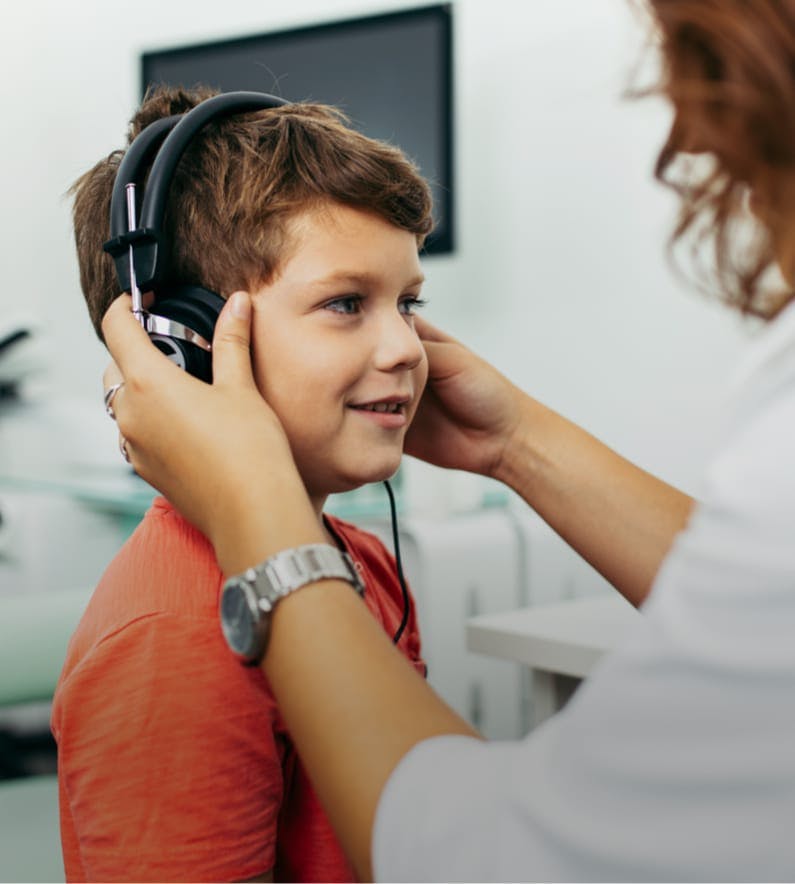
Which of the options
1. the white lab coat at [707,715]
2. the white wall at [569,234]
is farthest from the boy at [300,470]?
the white wall at [569,234]

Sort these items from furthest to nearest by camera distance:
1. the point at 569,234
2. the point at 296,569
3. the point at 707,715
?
the point at 569,234, the point at 296,569, the point at 707,715

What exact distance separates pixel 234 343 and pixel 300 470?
15cm

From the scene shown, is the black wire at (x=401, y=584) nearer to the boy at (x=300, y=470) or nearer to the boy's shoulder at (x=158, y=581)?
the boy at (x=300, y=470)

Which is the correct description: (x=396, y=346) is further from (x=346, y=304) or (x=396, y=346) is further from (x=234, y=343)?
(x=234, y=343)

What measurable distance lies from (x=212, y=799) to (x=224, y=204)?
47cm

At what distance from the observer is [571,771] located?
1.62 ft

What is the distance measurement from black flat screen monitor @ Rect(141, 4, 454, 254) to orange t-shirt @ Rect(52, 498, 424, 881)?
1.50m

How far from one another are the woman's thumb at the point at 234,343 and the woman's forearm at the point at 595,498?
1.03 ft

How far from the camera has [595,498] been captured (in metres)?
0.95

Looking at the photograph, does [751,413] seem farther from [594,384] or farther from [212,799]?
[594,384]

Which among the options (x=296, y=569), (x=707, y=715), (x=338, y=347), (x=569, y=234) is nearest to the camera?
(x=707, y=715)

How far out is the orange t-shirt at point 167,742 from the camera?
2.22 ft

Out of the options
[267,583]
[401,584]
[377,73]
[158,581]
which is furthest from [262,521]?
[377,73]

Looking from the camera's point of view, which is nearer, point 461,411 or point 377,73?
point 461,411
